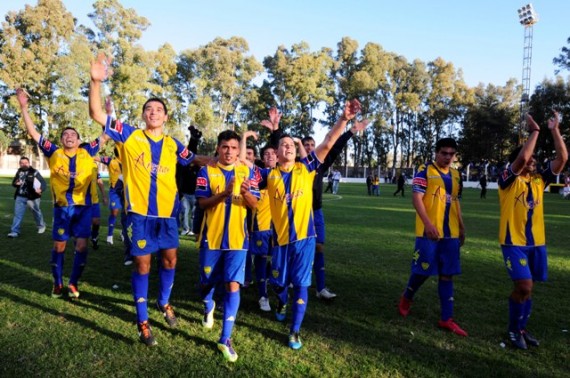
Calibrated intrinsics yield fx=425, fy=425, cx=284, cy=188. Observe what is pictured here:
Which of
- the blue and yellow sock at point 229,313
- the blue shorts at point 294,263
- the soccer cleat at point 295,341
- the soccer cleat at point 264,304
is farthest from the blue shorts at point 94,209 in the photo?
the soccer cleat at point 295,341

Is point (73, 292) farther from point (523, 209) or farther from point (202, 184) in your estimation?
point (523, 209)

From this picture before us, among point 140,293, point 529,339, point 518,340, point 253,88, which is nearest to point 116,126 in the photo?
point 140,293

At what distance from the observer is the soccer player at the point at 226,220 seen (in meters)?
4.11

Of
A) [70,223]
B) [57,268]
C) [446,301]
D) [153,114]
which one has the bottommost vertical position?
[446,301]

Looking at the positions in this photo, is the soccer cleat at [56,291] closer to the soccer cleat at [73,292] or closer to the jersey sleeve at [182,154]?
the soccer cleat at [73,292]

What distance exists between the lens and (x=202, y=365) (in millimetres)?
3773

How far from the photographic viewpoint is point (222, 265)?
4.29 m

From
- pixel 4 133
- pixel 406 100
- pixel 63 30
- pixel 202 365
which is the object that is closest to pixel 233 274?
pixel 202 365

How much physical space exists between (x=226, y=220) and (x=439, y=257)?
250 cm

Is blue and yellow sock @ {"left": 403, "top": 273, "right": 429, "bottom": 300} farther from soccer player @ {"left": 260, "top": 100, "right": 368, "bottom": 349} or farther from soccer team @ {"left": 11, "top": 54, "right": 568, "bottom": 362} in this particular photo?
soccer player @ {"left": 260, "top": 100, "right": 368, "bottom": 349}

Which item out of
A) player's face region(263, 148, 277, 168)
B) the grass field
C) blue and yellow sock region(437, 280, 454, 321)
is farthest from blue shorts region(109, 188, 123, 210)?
blue and yellow sock region(437, 280, 454, 321)

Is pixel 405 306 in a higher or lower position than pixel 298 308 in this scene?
lower

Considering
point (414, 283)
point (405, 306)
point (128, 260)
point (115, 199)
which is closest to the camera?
point (414, 283)

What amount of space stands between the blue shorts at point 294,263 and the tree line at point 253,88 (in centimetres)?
3836
